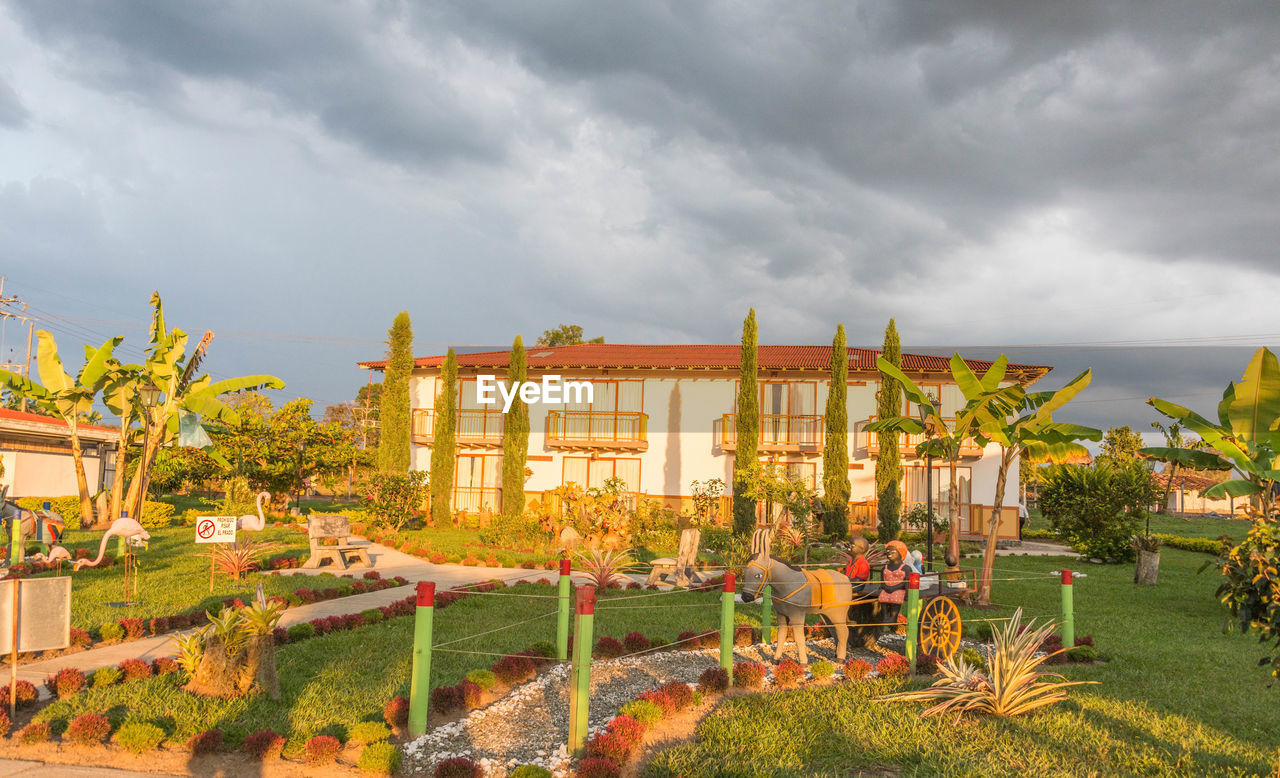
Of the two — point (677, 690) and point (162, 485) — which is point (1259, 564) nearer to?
point (677, 690)

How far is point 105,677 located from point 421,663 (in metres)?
3.24

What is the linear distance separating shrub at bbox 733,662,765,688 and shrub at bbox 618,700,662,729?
1.55 meters

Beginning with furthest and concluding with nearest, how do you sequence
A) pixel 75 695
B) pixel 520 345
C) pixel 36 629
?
pixel 520 345, pixel 75 695, pixel 36 629

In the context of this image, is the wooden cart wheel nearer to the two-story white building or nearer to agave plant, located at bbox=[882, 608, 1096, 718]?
agave plant, located at bbox=[882, 608, 1096, 718]

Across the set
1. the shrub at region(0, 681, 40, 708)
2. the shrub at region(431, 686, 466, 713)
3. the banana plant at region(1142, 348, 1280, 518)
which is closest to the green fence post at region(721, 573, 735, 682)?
the shrub at region(431, 686, 466, 713)

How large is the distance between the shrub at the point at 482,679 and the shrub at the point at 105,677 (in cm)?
314

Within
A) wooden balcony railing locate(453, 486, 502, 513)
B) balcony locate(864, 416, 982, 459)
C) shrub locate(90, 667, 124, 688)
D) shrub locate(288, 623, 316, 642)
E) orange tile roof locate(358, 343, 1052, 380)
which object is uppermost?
orange tile roof locate(358, 343, 1052, 380)

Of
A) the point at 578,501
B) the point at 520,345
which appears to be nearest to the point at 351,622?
the point at 578,501

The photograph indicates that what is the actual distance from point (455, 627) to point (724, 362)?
76.3 feet

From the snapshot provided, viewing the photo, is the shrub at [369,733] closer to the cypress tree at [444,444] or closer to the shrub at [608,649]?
the shrub at [608,649]

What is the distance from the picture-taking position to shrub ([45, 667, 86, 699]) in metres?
6.96

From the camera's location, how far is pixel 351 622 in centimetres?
1041

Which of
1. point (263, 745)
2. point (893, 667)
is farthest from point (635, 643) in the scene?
point (263, 745)

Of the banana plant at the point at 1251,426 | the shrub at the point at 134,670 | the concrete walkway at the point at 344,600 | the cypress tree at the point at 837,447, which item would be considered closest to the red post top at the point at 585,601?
the concrete walkway at the point at 344,600
